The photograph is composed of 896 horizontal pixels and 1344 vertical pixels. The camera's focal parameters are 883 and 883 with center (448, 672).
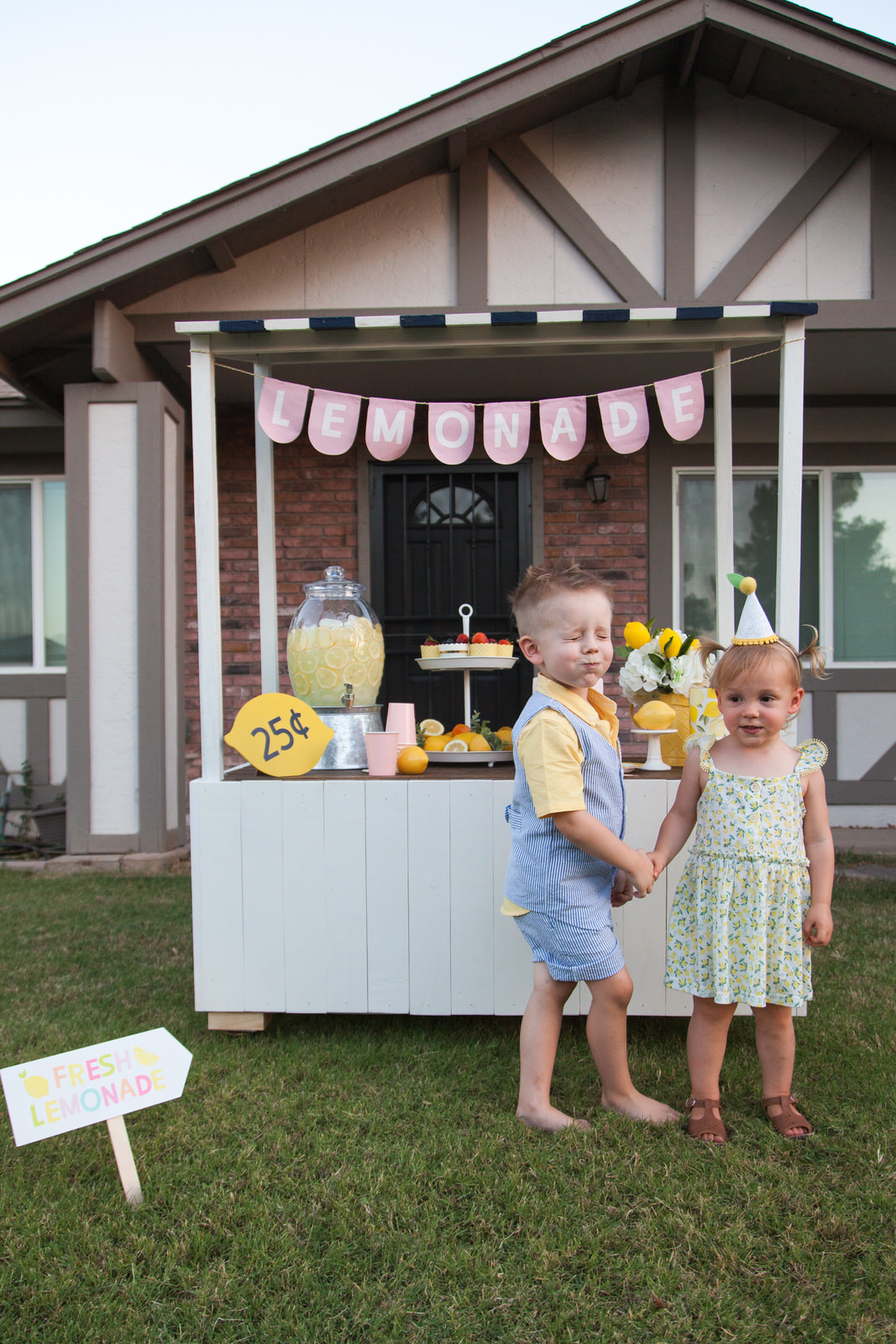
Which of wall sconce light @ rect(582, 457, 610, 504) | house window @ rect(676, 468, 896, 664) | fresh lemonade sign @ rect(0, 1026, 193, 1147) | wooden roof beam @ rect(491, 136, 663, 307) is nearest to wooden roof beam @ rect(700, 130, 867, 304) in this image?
wooden roof beam @ rect(491, 136, 663, 307)

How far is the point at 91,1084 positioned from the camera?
1.75 meters

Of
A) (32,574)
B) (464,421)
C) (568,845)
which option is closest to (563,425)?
(464,421)

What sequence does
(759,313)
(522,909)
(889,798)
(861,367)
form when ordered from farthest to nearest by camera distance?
(889,798)
(861,367)
(759,313)
(522,909)

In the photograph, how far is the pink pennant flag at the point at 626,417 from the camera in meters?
2.80

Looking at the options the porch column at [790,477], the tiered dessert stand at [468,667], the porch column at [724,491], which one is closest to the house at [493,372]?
the porch column at [724,491]

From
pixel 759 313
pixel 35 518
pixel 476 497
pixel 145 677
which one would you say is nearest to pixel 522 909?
pixel 759 313

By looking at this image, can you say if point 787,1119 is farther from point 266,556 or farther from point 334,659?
point 266,556

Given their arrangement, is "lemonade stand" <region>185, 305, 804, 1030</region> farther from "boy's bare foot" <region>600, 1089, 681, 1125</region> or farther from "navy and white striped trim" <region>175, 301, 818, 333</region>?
"boy's bare foot" <region>600, 1089, 681, 1125</region>

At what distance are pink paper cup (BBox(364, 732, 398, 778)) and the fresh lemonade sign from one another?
1103 mm

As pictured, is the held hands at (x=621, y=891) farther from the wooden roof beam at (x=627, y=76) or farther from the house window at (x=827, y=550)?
the wooden roof beam at (x=627, y=76)

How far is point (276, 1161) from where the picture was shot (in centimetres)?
197

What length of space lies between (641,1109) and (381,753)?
1233 millimetres

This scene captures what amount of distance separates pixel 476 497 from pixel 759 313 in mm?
3710

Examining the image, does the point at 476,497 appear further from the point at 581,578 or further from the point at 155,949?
the point at 581,578
